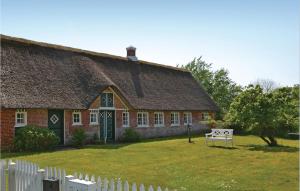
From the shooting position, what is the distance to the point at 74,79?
25.8m

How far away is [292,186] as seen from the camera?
1056 centimetres

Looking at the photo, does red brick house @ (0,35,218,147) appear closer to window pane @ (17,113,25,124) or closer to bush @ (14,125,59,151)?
window pane @ (17,113,25,124)

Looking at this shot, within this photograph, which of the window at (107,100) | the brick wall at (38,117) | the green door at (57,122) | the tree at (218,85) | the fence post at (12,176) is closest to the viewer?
the fence post at (12,176)

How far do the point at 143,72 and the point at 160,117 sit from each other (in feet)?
16.2

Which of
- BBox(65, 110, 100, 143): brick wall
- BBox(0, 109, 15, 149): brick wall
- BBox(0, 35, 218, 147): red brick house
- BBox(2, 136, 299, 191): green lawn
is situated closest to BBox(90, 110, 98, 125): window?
BBox(0, 35, 218, 147): red brick house

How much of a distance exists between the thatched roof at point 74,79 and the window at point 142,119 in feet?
3.06

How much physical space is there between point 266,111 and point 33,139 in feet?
44.1

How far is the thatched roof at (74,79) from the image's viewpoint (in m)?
22.0

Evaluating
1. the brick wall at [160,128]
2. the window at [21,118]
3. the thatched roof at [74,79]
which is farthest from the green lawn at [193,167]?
the brick wall at [160,128]

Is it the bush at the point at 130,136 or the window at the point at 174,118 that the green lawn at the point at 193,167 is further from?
the window at the point at 174,118

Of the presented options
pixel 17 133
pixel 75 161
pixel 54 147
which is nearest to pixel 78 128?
pixel 54 147

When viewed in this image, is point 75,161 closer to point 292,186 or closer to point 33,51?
point 292,186

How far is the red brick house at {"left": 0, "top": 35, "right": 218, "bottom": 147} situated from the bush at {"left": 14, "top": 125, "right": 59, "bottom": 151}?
2.08 ft

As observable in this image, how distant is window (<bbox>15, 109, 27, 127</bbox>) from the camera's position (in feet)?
69.5
